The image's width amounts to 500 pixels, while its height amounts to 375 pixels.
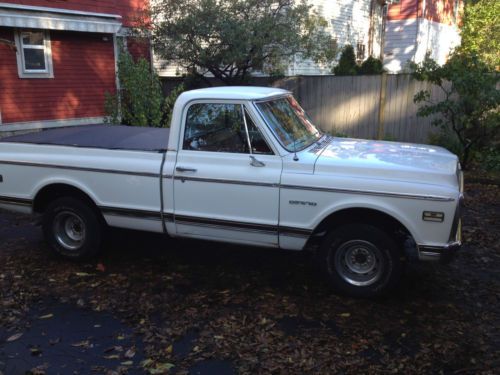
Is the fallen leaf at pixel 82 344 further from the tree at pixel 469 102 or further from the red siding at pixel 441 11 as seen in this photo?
the red siding at pixel 441 11

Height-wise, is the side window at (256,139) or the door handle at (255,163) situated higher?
the side window at (256,139)

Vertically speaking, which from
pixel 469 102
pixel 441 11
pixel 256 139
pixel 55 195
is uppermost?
pixel 441 11

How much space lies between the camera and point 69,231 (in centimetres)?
546

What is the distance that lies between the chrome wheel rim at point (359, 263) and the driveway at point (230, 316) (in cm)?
21

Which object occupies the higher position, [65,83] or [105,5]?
[105,5]

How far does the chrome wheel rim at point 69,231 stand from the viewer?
5.38m

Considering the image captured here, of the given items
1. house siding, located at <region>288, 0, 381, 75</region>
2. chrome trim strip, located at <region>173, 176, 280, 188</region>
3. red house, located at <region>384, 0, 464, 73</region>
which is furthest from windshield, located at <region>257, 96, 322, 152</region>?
red house, located at <region>384, 0, 464, 73</region>

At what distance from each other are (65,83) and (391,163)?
11.5m

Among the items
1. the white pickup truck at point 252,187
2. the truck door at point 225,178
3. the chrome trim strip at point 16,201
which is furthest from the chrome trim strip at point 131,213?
the chrome trim strip at point 16,201

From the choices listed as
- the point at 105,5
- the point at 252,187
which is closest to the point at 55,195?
the point at 252,187

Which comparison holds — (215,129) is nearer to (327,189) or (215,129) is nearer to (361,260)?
(327,189)

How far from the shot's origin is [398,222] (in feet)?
14.0

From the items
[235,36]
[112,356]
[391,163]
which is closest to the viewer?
[112,356]

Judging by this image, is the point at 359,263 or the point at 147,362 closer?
the point at 147,362
